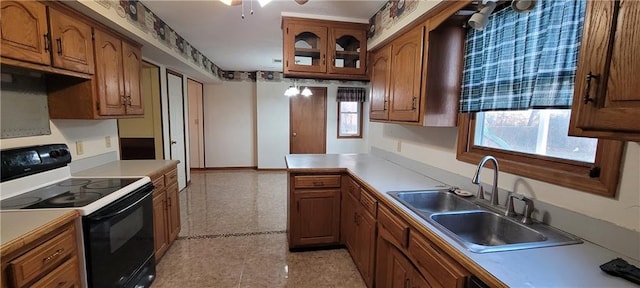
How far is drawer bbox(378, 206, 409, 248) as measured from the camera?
4.67 feet

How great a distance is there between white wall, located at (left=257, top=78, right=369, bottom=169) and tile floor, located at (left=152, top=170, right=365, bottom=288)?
1967 millimetres

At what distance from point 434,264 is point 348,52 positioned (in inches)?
83.5

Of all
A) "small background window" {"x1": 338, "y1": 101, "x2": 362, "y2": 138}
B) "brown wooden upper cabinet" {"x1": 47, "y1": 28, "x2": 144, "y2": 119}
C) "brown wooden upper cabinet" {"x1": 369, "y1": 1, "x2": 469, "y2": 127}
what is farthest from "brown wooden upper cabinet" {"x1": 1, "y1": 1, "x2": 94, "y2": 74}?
"small background window" {"x1": 338, "y1": 101, "x2": 362, "y2": 138}

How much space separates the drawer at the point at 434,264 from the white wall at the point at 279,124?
465 cm

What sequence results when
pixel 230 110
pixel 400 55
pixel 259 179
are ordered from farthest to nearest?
1. pixel 230 110
2. pixel 259 179
3. pixel 400 55

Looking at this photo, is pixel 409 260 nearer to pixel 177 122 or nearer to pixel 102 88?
pixel 102 88

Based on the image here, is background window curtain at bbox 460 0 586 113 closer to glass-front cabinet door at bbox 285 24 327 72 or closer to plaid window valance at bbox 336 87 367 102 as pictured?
glass-front cabinet door at bbox 285 24 327 72

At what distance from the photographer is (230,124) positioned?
6.11m

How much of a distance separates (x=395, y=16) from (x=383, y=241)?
175 cm

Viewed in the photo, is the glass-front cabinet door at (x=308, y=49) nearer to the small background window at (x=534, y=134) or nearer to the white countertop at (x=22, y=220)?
the small background window at (x=534, y=134)

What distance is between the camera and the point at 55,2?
1589mm

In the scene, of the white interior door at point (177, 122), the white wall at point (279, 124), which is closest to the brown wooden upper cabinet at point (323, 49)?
the white interior door at point (177, 122)

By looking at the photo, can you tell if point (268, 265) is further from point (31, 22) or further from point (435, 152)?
point (31, 22)

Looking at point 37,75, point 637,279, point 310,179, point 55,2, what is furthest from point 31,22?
point 637,279
